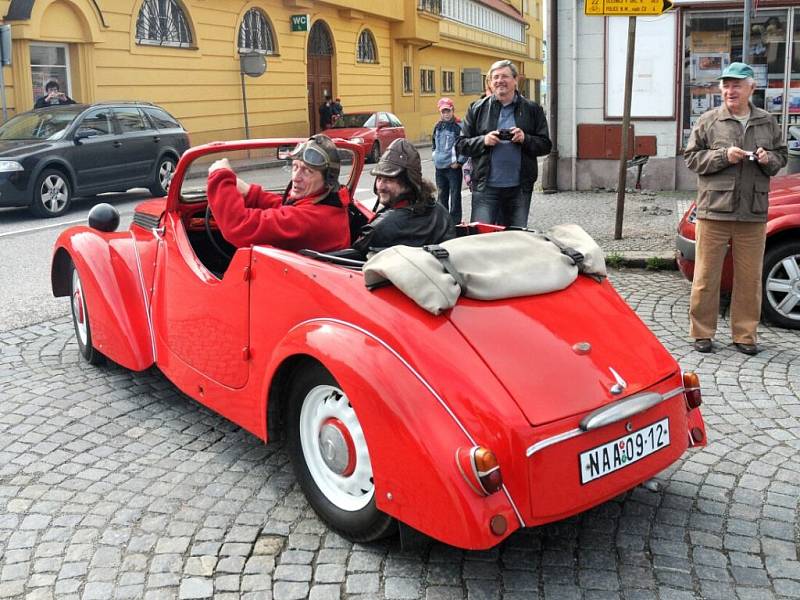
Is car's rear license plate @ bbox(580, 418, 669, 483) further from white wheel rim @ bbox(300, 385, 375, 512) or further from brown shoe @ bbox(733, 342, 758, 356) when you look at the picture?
brown shoe @ bbox(733, 342, 758, 356)

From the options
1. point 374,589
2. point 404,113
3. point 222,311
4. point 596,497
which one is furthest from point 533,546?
point 404,113

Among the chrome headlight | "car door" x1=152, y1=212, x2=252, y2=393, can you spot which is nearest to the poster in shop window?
the chrome headlight

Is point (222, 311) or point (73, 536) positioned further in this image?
point (222, 311)

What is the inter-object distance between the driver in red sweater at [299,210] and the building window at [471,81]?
44.3 meters

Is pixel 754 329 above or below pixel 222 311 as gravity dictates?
below

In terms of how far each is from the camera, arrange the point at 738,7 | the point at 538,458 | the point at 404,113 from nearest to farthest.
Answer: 1. the point at 538,458
2. the point at 738,7
3. the point at 404,113

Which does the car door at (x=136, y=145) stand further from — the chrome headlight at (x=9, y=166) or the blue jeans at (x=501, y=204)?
the blue jeans at (x=501, y=204)

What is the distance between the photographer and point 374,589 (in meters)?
3.04

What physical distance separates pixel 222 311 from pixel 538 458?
5.53ft

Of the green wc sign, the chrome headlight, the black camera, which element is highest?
the green wc sign

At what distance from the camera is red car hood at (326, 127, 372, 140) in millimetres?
24453

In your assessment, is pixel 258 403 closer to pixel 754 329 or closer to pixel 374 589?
pixel 374 589

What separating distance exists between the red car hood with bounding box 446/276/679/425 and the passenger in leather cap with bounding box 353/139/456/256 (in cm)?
80

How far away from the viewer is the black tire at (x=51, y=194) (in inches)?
507
